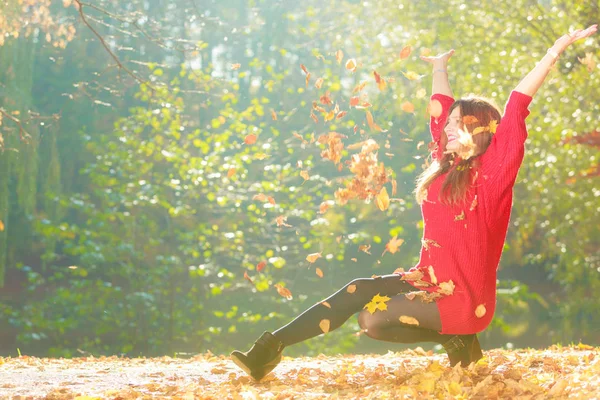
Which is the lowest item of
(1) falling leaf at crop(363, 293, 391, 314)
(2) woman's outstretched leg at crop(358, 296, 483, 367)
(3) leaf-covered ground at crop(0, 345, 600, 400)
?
(3) leaf-covered ground at crop(0, 345, 600, 400)

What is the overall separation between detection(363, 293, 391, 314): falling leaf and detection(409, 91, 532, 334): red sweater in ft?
0.57

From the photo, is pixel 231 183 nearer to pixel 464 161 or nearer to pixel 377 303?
pixel 377 303

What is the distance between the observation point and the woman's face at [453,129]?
308 cm

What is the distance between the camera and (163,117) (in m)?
10.5

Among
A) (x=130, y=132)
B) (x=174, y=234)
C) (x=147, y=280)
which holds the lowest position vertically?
(x=147, y=280)

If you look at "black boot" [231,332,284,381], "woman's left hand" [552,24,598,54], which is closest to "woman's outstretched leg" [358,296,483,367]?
"black boot" [231,332,284,381]

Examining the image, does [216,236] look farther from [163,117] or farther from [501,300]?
[501,300]

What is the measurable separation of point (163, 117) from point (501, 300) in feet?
18.3

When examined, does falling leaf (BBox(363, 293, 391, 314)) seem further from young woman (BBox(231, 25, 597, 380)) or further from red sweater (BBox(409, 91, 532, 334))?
red sweater (BBox(409, 91, 532, 334))

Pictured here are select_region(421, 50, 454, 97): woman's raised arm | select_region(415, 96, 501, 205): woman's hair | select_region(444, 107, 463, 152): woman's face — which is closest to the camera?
select_region(415, 96, 501, 205): woman's hair

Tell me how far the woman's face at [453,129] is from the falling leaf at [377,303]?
70 centimetres

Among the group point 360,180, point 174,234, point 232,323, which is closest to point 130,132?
point 174,234

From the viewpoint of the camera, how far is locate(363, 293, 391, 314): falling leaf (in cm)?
310

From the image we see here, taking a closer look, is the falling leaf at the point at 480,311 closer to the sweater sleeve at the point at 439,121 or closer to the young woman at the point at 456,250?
the young woman at the point at 456,250
